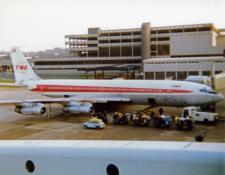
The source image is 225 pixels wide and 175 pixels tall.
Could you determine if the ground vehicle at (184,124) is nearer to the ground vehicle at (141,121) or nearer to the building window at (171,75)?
the ground vehicle at (141,121)

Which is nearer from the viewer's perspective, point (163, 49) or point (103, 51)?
point (163, 49)

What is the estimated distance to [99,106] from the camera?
2816 cm

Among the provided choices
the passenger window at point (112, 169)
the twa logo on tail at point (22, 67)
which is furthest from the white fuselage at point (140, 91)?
the passenger window at point (112, 169)

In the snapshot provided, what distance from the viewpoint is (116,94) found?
26234 mm

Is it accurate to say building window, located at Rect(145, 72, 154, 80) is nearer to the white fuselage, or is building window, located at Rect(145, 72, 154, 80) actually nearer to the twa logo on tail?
the twa logo on tail

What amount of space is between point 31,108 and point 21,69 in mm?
9474

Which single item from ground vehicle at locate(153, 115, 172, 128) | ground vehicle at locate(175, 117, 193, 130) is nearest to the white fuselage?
ground vehicle at locate(153, 115, 172, 128)

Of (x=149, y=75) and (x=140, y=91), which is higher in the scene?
(x=149, y=75)

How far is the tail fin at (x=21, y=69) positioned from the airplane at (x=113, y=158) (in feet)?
89.3

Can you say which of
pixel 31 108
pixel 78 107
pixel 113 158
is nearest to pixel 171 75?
pixel 78 107

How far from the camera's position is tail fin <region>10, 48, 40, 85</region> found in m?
32.1

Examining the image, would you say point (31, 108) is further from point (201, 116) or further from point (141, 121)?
point (201, 116)

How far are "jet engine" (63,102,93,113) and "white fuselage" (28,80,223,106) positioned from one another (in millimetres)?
2767

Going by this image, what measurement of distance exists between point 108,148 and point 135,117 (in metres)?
16.7
